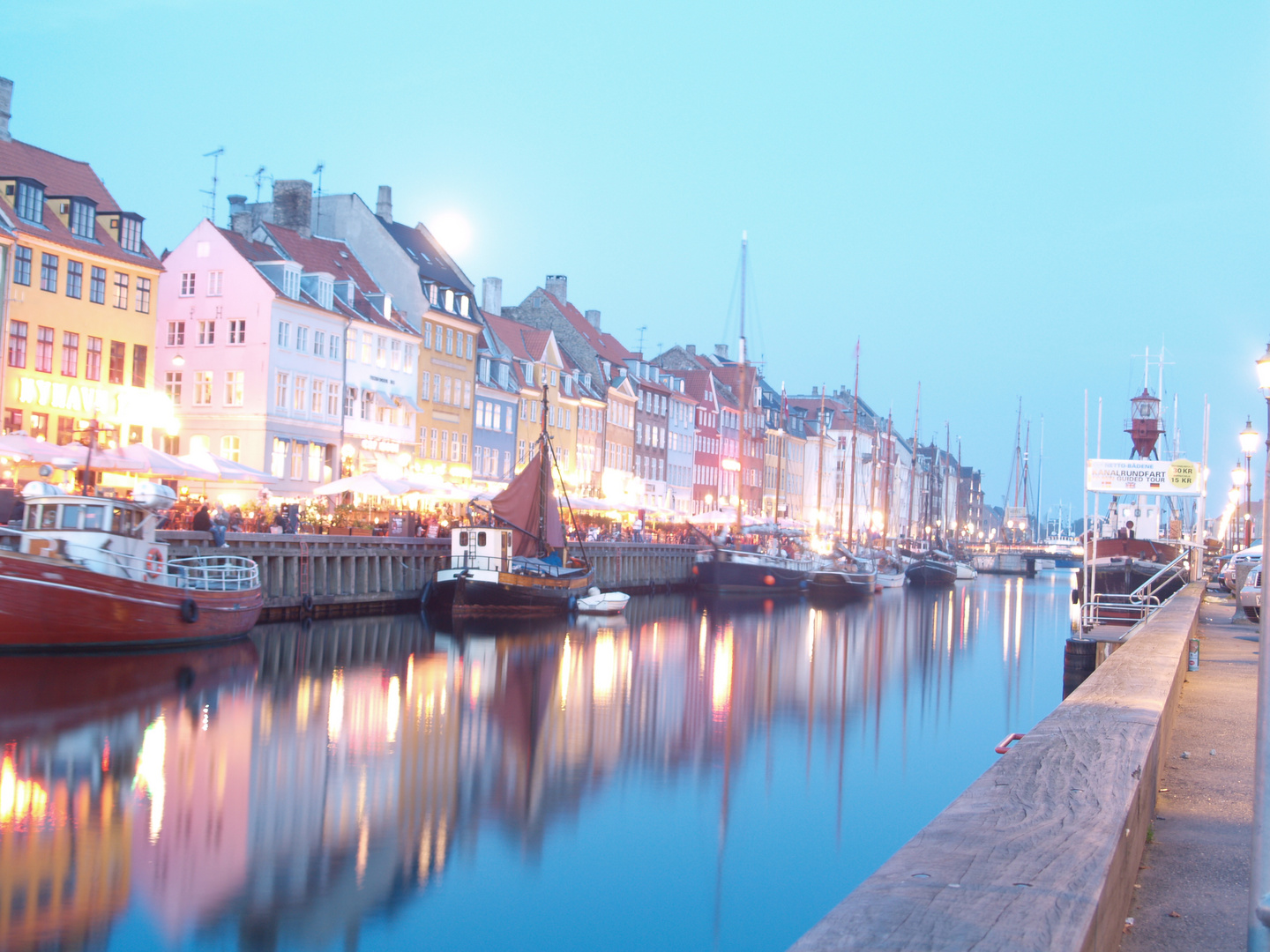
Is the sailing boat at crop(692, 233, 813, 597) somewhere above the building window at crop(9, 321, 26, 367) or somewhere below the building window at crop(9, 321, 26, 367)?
below

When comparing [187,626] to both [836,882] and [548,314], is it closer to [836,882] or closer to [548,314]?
[836,882]

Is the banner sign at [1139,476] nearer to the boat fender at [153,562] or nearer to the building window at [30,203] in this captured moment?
the boat fender at [153,562]

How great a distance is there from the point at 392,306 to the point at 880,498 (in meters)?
95.5

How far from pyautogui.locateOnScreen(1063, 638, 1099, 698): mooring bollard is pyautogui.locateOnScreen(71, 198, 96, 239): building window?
35.3 m

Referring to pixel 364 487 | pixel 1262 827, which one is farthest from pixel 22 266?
pixel 1262 827

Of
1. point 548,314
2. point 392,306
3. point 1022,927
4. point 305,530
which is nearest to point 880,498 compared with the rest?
point 548,314

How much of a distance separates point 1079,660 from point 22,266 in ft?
112

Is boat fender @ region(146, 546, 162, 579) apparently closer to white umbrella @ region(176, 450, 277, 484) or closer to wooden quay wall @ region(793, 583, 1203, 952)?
white umbrella @ region(176, 450, 277, 484)

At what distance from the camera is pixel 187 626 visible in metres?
29.7

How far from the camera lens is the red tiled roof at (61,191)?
4352 cm

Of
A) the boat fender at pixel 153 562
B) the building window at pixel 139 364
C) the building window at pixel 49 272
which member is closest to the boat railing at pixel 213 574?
the boat fender at pixel 153 562

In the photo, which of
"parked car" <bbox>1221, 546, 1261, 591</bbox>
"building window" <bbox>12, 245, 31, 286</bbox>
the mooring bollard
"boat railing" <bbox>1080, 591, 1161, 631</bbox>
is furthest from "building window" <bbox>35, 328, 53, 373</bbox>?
"parked car" <bbox>1221, 546, 1261, 591</bbox>

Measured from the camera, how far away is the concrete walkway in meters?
6.71

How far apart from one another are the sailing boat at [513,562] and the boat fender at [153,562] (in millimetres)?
14789
